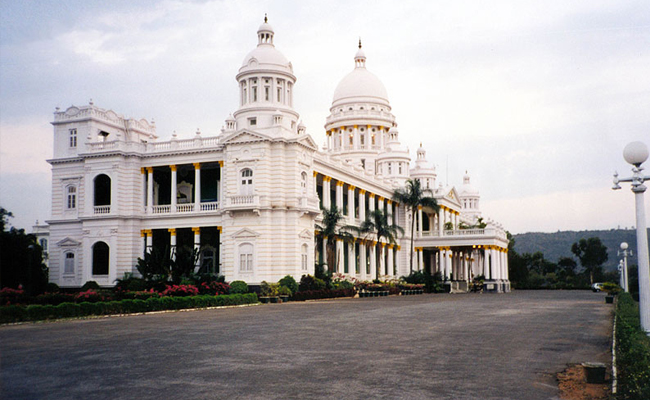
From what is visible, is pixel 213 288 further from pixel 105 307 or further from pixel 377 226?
pixel 377 226

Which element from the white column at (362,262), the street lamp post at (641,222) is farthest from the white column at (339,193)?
the street lamp post at (641,222)

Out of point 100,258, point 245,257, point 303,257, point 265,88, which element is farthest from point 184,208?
point 265,88

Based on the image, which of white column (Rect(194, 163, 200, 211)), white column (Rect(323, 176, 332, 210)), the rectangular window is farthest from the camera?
white column (Rect(323, 176, 332, 210))

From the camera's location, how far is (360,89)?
281 feet

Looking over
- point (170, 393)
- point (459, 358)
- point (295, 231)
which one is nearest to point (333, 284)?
point (295, 231)

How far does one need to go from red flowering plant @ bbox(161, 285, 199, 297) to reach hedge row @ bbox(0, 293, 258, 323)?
187cm

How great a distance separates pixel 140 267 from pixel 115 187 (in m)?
9.87

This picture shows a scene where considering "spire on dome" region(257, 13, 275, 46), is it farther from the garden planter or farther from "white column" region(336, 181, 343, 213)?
the garden planter

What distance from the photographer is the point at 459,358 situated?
43.8ft

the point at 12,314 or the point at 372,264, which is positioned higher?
the point at 372,264

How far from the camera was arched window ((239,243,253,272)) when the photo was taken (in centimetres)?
4594

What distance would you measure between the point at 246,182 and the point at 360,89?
42.4 metres

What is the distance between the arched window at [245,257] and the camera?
45938mm

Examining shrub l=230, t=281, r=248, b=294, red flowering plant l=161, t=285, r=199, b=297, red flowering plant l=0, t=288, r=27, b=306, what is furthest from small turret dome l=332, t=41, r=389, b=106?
red flowering plant l=0, t=288, r=27, b=306
